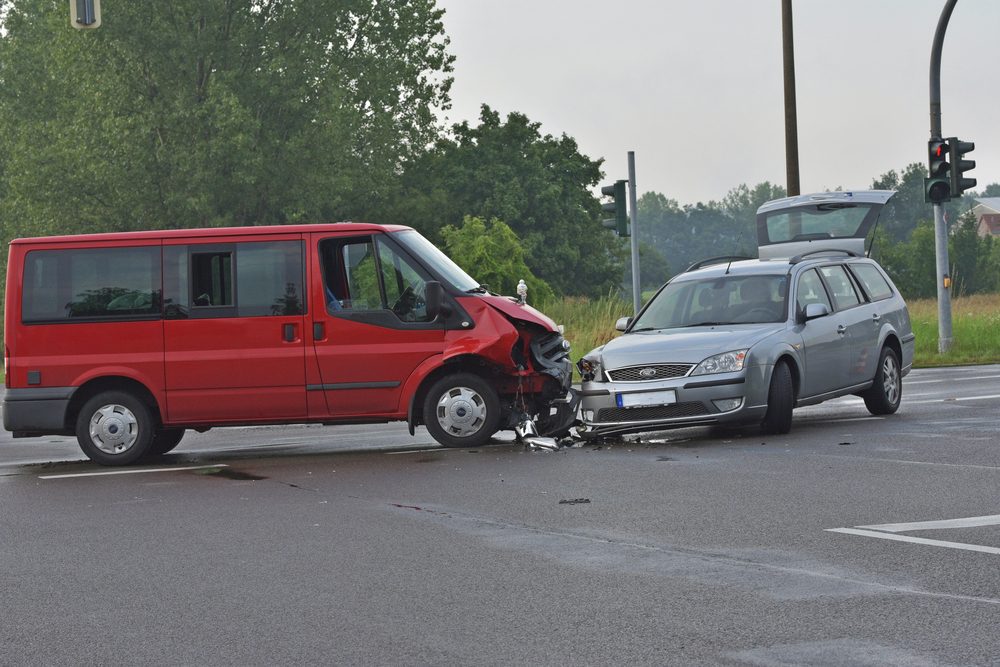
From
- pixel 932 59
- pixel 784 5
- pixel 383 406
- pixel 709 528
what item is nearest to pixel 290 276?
pixel 383 406

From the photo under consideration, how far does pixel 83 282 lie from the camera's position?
13938mm

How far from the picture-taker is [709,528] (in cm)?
864

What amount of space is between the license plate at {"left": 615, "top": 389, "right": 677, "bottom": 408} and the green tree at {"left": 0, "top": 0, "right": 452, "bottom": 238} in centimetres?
3610

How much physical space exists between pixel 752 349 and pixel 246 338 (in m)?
4.61

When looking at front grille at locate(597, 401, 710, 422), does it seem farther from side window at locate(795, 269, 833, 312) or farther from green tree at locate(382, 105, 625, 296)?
green tree at locate(382, 105, 625, 296)

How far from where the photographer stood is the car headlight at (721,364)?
525 inches

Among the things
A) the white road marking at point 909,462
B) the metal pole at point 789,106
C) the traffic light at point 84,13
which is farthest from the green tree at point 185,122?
the white road marking at point 909,462

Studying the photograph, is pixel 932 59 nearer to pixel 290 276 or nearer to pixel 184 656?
pixel 290 276

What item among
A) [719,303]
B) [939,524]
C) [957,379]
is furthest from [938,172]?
[939,524]

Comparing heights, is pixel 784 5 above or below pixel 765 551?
above

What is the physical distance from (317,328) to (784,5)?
20.7 meters

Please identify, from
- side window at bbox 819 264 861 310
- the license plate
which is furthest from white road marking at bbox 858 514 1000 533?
side window at bbox 819 264 861 310

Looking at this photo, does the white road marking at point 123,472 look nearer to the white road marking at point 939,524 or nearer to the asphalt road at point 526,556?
the asphalt road at point 526,556

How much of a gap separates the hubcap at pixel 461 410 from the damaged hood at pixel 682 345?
1.23 metres
